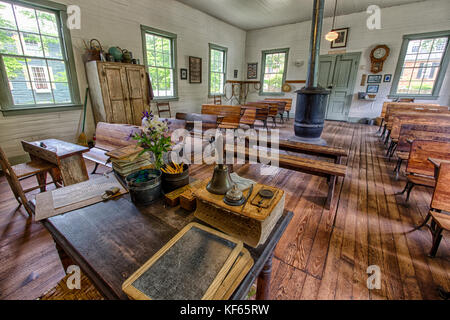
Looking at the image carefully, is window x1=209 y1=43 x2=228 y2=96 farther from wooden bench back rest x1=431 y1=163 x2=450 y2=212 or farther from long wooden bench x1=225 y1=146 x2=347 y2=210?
wooden bench back rest x1=431 y1=163 x2=450 y2=212

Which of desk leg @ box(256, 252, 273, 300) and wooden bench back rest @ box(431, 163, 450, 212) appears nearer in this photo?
desk leg @ box(256, 252, 273, 300)

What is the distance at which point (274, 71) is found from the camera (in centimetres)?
846

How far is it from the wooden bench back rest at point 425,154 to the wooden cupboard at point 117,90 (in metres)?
3.92

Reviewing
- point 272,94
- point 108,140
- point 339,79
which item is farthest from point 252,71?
point 108,140

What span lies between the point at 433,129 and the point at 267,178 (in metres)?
2.33

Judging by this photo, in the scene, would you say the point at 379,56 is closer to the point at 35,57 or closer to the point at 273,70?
the point at 273,70

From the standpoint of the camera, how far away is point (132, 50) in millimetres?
4707

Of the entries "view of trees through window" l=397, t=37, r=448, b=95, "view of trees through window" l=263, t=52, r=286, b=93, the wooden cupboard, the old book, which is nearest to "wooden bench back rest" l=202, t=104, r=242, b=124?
the wooden cupboard

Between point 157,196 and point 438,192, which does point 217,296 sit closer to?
point 157,196

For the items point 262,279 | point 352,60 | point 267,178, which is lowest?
point 267,178

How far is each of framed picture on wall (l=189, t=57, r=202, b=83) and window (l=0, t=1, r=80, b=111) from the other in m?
3.30

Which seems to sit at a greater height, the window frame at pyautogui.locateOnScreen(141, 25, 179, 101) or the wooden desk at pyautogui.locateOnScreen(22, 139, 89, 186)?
the window frame at pyautogui.locateOnScreen(141, 25, 179, 101)

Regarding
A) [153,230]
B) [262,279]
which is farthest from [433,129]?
[153,230]

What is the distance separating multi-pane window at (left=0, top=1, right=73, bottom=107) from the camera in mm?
3084
